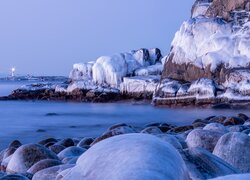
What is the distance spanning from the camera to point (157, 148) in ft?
7.95

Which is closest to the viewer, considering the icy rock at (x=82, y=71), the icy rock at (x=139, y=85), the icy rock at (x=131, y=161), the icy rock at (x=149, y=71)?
the icy rock at (x=131, y=161)

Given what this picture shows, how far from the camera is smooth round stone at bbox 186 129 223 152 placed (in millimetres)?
5198

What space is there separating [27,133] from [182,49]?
17.7 m

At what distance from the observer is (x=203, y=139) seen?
527 centimetres

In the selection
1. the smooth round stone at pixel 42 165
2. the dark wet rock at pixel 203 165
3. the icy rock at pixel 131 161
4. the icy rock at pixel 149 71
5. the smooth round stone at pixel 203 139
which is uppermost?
the icy rock at pixel 131 161

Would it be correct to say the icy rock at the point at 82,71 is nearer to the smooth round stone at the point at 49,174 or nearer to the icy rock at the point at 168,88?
the icy rock at the point at 168,88

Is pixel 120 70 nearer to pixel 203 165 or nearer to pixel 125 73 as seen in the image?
pixel 125 73

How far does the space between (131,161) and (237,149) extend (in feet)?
7.53

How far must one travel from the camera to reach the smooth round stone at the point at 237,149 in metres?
4.33

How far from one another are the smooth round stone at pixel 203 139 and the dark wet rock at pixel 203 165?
1.61 meters

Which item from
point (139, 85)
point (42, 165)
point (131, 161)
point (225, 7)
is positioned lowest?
point (139, 85)

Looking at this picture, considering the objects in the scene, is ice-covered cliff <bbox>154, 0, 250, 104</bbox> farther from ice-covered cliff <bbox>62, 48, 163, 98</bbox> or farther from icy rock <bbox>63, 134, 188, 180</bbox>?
icy rock <bbox>63, 134, 188, 180</bbox>

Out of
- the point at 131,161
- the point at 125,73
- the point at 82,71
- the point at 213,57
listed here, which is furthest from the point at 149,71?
the point at 131,161

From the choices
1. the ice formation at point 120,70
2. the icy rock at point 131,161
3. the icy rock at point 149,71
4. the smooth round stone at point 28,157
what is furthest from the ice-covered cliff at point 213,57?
the icy rock at point 131,161
